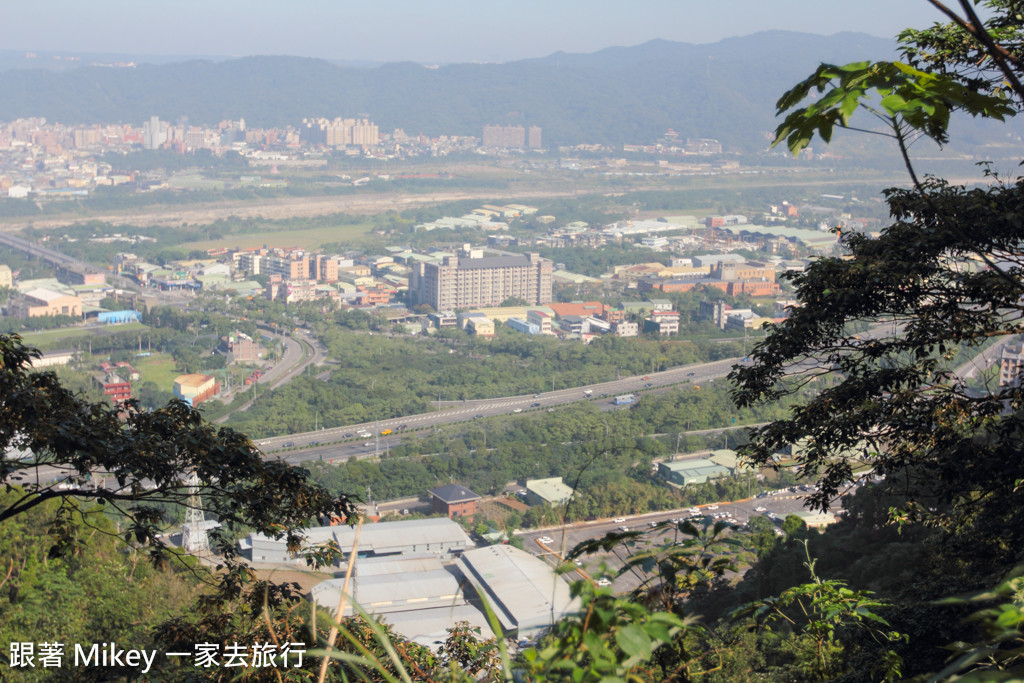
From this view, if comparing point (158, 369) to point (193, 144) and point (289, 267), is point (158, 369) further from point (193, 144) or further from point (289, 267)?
point (193, 144)

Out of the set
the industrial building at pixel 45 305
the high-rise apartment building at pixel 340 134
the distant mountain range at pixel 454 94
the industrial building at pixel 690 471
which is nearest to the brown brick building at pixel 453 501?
the industrial building at pixel 690 471

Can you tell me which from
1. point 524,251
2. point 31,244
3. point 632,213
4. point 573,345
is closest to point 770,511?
point 573,345

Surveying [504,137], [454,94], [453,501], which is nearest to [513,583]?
[453,501]

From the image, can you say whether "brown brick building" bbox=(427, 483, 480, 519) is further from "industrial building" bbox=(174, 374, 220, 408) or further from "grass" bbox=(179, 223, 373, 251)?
"grass" bbox=(179, 223, 373, 251)

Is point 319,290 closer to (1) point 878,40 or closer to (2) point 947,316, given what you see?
(2) point 947,316

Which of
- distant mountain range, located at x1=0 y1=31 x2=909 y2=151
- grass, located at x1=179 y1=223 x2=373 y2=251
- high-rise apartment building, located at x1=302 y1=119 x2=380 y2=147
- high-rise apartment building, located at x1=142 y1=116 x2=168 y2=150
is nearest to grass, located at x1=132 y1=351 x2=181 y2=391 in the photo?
grass, located at x1=179 y1=223 x2=373 y2=251
